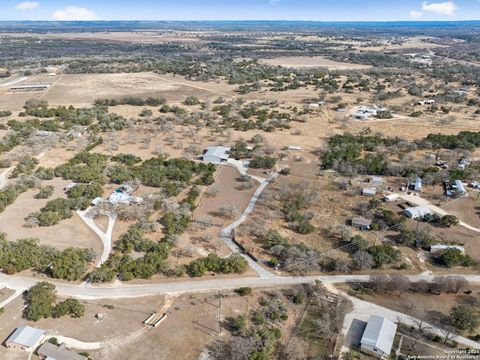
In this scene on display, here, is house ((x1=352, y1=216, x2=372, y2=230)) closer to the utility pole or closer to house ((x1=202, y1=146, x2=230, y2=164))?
the utility pole

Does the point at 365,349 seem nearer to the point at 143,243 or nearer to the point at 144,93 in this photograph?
the point at 143,243

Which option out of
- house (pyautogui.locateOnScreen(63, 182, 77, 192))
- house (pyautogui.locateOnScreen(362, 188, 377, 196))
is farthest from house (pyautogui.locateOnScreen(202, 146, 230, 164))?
house (pyautogui.locateOnScreen(362, 188, 377, 196))

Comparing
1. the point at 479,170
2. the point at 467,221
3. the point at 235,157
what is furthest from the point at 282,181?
the point at 479,170

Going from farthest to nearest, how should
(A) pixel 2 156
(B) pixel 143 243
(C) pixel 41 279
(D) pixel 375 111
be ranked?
(D) pixel 375 111
(A) pixel 2 156
(B) pixel 143 243
(C) pixel 41 279

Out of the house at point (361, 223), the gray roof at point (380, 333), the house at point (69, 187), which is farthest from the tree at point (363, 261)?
the house at point (69, 187)

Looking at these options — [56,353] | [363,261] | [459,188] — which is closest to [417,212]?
[459,188]

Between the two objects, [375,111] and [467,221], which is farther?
[375,111]

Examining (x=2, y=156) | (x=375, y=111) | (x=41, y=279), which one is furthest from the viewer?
(x=375, y=111)
